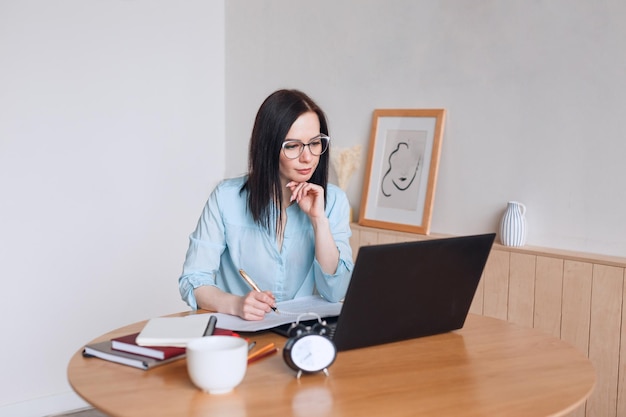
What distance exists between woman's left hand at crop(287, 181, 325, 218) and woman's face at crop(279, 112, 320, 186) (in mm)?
27

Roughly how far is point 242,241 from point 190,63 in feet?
6.45

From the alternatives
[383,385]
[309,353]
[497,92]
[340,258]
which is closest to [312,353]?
[309,353]

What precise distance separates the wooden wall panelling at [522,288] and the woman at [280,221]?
695 mm

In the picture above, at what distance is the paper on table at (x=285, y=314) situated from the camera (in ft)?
5.16

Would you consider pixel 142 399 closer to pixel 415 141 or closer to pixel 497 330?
pixel 497 330

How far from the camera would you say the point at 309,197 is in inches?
76.8

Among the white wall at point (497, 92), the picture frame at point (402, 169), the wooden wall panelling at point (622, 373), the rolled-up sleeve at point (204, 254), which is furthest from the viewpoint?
the picture frame at point (402, 169)

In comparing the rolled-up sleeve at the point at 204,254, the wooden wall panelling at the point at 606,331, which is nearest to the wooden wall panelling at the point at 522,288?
the wooden wall panelling at the point at 606,331

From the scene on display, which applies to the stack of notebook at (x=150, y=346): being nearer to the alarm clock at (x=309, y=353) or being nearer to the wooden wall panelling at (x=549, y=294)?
the alarm clock at (x=309, y=353)

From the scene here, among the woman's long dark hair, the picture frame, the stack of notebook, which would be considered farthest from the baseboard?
the stack of notebook

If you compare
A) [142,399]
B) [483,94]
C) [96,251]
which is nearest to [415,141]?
[483,94]

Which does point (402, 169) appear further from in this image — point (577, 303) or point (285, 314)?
point (285, 314)

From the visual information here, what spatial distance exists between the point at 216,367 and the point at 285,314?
511 mm

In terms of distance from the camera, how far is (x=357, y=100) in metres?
3.13
